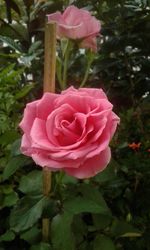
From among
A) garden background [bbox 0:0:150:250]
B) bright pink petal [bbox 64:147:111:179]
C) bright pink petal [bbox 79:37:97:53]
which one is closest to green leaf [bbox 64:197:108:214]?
garden background [bbox 0:0:150:250]

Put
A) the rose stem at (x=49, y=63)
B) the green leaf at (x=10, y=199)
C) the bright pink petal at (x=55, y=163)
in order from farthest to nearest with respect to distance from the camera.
Result: 1. the green leaf at (x=10, y=199)
2. the rose stem at (x=49, y=63)
3. the bright pink petal at (x=55, y=163)

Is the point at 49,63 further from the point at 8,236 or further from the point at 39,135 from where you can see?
the point at 8,236

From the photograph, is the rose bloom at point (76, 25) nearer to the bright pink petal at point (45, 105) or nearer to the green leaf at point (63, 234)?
the bright pink petal at point (45, 105)

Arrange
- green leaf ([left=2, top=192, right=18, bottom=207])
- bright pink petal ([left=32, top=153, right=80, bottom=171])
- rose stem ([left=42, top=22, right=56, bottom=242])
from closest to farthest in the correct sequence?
bright pink petal ([left=32, top=153, right=80, bottom=171]) → rose stem ([left=42, top=22, right=56, bottom=242]) → green leaf ([left=2, top=192, right=18, bottom=207])

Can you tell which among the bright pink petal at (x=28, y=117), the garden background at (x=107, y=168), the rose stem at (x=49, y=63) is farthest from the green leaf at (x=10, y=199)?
the bright pink petal at (x=28, y=117)

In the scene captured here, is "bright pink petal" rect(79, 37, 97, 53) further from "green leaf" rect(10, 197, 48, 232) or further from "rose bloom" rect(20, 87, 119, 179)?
"green leaf" rect(10, 197, 48, 232)

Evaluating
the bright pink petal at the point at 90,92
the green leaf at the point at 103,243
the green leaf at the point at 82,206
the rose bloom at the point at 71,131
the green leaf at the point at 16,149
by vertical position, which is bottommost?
the green leaf at the point at 103,243

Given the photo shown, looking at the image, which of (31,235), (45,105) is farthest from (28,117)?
(31,235)
